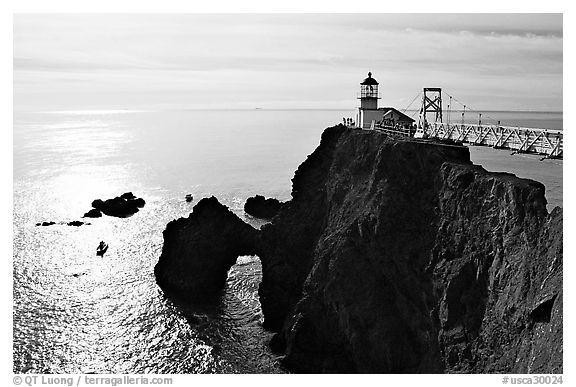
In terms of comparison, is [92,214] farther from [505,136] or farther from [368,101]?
[505,136]

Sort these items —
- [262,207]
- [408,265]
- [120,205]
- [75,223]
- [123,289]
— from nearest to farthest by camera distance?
[408,265], [123,289], [75,223], [120,205], [262,207]

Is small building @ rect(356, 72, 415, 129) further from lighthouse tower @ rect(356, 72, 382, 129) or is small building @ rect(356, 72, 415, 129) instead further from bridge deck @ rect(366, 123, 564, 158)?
bridge deck @ rect(366, 123, 564, 158)

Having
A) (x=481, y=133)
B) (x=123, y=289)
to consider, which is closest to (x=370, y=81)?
(x=481, y=133)

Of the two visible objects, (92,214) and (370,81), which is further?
(92,214)

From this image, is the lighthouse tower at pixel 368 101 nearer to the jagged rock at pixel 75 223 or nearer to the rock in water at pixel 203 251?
the rock in water at pixel 203 251

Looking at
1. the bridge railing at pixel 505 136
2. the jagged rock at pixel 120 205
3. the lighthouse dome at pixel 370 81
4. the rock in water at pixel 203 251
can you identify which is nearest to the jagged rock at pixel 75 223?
the jagged rock at pixel 120 205
